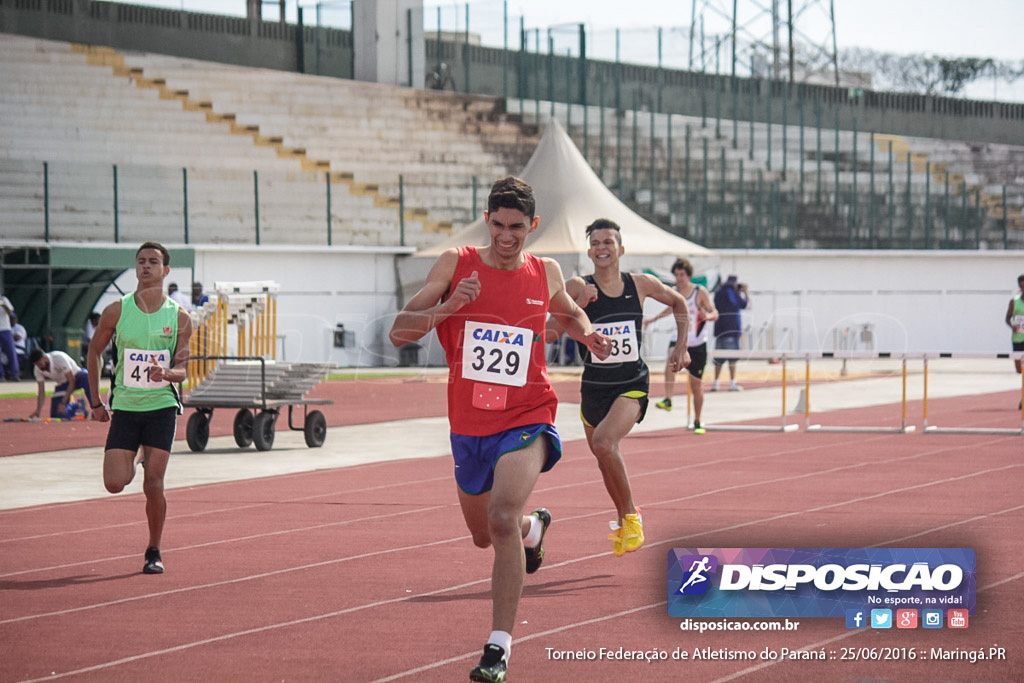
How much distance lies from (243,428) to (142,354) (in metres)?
7.51

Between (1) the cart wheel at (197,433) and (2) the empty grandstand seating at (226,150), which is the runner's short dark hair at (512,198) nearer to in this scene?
(1) the cart wheel at (197,433)

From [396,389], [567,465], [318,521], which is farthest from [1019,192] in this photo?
[318,521]

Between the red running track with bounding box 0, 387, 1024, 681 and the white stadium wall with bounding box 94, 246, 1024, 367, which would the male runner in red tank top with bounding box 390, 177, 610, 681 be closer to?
the red running track with bounding box 0, 387, 1024, 681

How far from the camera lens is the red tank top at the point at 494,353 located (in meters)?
6.41

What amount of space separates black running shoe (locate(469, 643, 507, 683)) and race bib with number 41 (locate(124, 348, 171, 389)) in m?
3.91

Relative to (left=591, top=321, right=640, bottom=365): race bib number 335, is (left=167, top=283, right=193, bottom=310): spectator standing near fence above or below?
above

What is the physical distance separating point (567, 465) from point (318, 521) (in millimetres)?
4300

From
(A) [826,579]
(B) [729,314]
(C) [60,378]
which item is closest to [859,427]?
(B) [729,314]

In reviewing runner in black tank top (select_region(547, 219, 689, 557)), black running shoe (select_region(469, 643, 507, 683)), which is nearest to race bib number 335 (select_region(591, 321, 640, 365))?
runner in black tank top (select_region(547, 219, 689, 557))

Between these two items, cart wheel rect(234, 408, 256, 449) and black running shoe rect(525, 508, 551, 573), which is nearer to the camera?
black running shoe rect(525, 508, 551, 573)

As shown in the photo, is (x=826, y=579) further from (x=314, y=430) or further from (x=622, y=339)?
(x=314, y=430)

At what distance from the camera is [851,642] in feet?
21.2

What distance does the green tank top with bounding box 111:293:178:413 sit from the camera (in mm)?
8969

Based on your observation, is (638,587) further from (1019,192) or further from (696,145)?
(1019,192)
